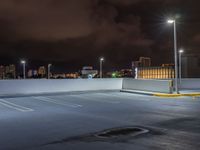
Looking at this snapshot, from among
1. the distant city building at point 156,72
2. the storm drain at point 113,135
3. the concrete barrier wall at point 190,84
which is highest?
the distant city building at point 156,72

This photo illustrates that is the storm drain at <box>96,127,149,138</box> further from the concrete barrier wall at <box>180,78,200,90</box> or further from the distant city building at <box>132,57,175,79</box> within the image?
the distant city building at <box>132,57,175,79</box>

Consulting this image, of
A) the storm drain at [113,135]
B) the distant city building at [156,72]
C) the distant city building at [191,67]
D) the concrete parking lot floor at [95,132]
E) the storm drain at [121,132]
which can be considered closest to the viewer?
the concrete parking lot floor at [95,132]

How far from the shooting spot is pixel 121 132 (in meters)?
10.2

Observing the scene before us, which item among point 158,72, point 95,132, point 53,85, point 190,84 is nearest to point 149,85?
point 190,84

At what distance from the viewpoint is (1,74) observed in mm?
131000

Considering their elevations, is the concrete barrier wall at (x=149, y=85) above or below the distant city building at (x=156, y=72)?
below

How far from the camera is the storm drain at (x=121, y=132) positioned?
9.74 m

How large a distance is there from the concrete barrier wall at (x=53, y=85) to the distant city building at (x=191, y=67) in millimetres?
47801

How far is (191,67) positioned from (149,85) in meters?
51.8

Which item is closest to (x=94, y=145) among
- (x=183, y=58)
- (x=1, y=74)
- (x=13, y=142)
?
(x=13, y=142)

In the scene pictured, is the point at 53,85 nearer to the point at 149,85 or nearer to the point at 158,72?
the point at 149,85

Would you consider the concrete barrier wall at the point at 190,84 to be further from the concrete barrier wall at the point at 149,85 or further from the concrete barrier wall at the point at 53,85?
the concrete barrier wall at the point at 53,85

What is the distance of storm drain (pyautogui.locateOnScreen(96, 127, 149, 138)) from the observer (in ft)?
32.0

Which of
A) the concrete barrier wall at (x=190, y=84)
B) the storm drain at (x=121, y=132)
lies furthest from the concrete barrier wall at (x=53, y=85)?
the storm drain at (x=121, y=132)
